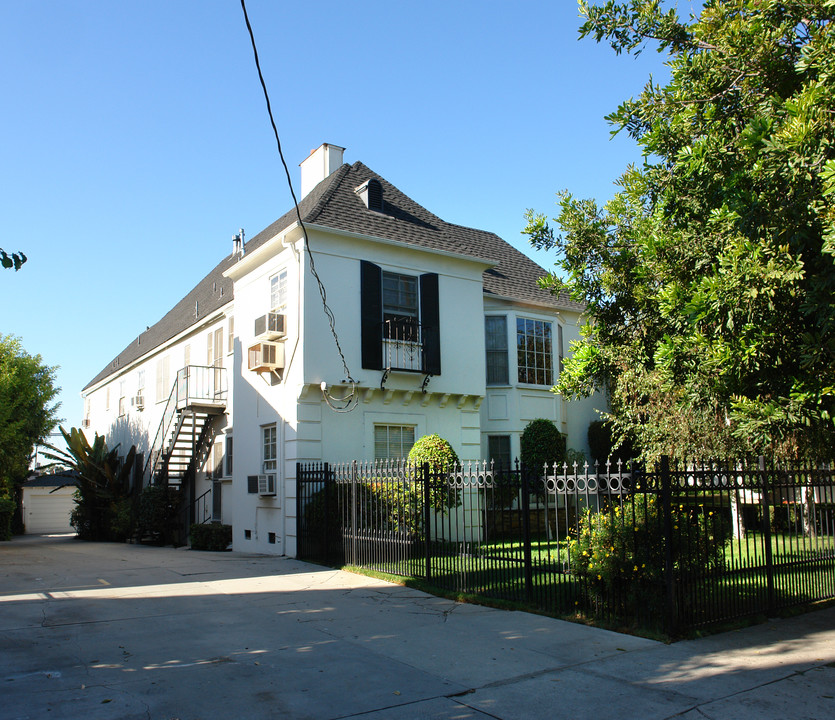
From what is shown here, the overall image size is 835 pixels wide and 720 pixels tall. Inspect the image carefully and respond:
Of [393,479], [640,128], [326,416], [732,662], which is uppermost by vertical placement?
[640,128]

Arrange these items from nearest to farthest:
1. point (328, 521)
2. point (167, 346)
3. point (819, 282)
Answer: point (819, 282)
point (328, 521)
point (167, 346)

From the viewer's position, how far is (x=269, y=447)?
648 inches

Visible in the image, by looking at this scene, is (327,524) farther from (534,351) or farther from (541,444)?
(534,351)

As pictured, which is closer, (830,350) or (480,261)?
(830,350)

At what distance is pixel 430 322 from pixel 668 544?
10.6 m

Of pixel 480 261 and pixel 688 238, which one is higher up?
pixel 480 261

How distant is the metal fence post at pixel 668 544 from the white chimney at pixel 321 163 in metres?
15.3

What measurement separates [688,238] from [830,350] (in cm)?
238

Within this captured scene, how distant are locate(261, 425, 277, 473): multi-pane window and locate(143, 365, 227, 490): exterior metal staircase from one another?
3.11 metres

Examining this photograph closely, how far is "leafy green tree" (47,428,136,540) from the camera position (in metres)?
23.9

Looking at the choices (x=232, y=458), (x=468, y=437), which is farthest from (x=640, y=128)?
(x=232, y=458)

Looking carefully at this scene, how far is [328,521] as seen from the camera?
13289 mm

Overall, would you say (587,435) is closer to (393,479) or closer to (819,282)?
(393,479)

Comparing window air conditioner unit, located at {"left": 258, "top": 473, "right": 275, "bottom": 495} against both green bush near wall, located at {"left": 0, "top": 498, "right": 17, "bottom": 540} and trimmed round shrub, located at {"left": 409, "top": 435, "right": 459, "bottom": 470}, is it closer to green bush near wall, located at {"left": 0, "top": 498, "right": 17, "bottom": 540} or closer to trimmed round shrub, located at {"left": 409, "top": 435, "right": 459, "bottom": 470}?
trimmed round shrub, located at {"left": 409, "top": 435, "right": 459, "bottom": 470}
